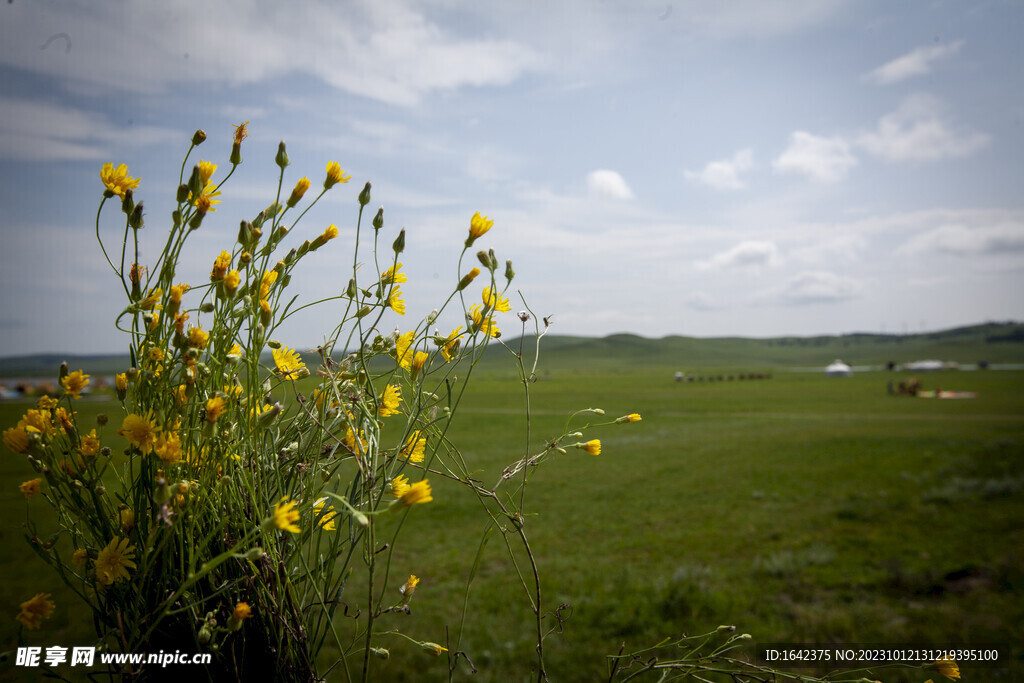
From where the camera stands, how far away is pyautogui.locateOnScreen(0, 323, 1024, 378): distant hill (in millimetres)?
114812

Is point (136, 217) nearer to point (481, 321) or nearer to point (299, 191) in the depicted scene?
point (299, 191)

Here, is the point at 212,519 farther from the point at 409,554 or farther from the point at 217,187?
the point at 409,554

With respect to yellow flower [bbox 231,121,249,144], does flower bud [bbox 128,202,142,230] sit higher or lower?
lower

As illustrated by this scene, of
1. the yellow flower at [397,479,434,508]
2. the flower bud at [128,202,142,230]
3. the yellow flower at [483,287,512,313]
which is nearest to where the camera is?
the yellow flower at [397,479,434,508]

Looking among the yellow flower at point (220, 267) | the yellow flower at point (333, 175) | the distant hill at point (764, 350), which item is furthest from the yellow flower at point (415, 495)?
the distant hill at point (764, 350)

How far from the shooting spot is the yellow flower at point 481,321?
40.1 inches

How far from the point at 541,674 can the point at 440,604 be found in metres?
6.34

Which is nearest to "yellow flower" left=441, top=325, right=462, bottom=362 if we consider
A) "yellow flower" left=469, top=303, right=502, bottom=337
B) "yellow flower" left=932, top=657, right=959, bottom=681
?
"yellow flower" left=469, top=303, right=502, bottom=337

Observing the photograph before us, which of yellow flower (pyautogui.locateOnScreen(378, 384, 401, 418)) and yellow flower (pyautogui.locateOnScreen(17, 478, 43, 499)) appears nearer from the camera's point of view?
yellow flower (pyautogui.locateOnScreen(17, 478, 43, 499))

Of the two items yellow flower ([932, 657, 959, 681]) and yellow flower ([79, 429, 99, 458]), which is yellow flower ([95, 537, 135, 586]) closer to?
yellow flower ([79, 429, 99, 458])

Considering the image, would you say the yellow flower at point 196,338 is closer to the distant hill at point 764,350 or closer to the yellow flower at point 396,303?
the yellow flower at point 396,303

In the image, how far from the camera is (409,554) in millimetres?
9047

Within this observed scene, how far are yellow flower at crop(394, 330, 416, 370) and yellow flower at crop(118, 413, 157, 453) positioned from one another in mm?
381

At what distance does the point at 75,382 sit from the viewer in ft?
3.15
